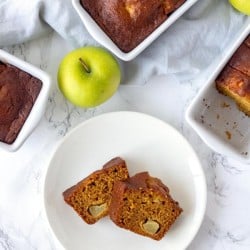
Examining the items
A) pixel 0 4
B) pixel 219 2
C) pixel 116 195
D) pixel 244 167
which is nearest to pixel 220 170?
pixel 244 167

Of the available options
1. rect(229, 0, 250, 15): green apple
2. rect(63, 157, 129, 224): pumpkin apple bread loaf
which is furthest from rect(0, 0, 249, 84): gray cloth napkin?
rect(63, 157, 129, 224): pumpkin apple bread loaf

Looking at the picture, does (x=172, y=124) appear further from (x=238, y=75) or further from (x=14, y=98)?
(x=14, y=98)

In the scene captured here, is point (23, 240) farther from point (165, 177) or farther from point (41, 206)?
point (165, 177)

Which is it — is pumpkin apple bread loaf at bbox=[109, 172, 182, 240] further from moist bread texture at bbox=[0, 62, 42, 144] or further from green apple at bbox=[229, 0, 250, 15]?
green apple at bbox=[229, 0, 250, 15]

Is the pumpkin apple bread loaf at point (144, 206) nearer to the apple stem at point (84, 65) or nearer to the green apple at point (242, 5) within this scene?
the apple stem at point (84, 65)

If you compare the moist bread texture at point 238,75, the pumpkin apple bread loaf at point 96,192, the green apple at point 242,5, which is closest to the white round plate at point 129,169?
the pumpkin apple bread loaf at point 96,192

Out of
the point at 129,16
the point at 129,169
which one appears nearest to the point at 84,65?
the point at 129,16

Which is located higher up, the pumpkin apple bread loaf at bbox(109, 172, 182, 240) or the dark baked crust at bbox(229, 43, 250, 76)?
the dark baked crust at bbox(229, 43, 250, 76)
